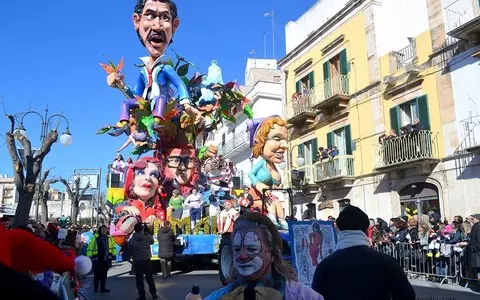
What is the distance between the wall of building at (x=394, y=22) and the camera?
18.8m

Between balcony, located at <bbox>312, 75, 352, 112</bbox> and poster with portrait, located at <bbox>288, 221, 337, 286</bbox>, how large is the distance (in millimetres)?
15775

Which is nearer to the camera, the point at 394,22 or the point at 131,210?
the point at 131,210

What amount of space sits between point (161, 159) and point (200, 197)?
2.29 m

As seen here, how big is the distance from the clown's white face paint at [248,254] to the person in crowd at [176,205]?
1420cm

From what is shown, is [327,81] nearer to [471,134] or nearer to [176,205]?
[471,134]

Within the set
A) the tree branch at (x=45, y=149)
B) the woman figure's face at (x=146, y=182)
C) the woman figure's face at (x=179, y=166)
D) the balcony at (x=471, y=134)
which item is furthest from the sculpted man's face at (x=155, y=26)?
the balcony at (x=471, y=134)

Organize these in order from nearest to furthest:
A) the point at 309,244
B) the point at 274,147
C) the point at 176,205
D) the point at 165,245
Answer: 1. the point at 309,244
2. the point at 165,245
3. the point at 274,147
4. the point at 176,205

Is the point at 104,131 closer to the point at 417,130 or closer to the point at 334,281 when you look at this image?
the point at 417,130

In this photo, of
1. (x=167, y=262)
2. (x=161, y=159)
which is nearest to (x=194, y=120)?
(x=161, y=159)

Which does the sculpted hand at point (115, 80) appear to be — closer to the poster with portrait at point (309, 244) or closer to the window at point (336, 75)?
the window at point (336, 75)

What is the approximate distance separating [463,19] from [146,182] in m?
12.8

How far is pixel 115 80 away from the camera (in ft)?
56.9

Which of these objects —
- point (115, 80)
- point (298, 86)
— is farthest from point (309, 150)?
point (115, 80)

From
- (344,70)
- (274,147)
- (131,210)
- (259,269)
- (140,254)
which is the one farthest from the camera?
(344,70)
